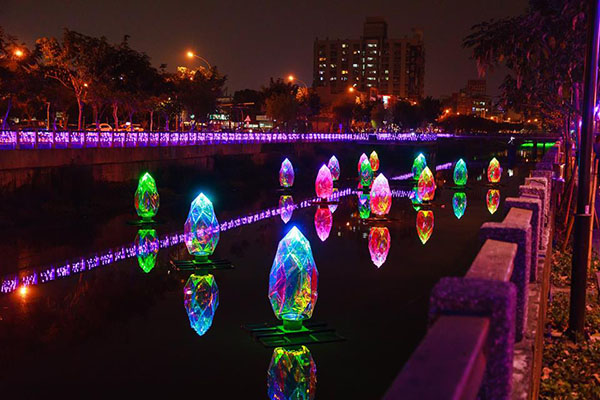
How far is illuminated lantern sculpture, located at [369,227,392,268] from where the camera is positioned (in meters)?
18.8

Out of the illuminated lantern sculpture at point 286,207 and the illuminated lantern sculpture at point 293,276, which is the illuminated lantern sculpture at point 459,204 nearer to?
the illuminated lantern sculpture at point 286,207

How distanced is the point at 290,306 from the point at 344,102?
92627 mm

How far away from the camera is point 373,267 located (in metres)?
17.7

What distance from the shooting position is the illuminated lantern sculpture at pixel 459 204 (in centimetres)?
2916

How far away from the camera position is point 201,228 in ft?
55.1

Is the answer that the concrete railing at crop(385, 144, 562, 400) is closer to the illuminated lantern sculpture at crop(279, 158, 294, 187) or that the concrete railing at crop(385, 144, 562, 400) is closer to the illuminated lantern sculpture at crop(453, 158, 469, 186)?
the illuminated lantern sculpture at crop(279, 158, 294, 187)

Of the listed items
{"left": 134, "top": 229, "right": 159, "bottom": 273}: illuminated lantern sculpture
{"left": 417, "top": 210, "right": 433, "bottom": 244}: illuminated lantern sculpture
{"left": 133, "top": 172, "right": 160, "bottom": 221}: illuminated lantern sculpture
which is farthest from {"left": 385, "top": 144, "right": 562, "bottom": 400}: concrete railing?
{"left": 133, "top": 172, "right": 160, "bottom": 221}: illuminated lantern sculpture

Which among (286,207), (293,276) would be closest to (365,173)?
(286,207)

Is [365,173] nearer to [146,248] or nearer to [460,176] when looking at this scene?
[460,176]

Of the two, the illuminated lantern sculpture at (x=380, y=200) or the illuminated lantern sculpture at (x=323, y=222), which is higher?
the illuminated lantern sculpture at (x=380, y=200)

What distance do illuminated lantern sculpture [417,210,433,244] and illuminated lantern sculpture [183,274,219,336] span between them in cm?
830

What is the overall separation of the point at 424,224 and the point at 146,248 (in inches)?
415

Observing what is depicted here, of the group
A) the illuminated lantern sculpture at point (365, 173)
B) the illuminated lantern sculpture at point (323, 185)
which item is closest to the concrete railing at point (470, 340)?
the illuminated lantern sculpture at point (323, 185)

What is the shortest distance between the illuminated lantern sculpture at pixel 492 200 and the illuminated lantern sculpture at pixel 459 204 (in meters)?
1.11
